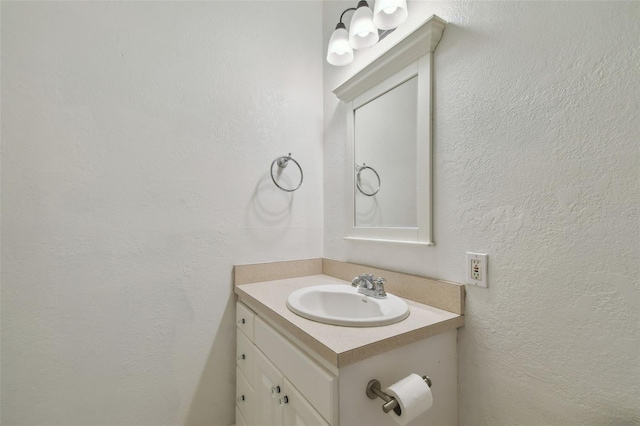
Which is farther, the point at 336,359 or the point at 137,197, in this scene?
the point at 137,197

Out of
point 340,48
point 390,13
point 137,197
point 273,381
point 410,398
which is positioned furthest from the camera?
point 340,48

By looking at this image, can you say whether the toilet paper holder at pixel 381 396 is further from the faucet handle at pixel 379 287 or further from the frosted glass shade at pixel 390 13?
the frosted glass shade at pixel 390 13

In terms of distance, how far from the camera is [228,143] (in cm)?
145

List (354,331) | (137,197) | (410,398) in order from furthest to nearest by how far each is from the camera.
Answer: (137,197) → (354,331) → (410,398)

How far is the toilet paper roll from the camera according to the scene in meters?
0.70

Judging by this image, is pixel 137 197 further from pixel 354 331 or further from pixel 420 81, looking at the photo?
pixel 420 81

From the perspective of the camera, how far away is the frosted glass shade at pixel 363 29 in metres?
1.21

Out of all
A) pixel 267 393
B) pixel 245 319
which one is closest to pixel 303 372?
pixel 267 393

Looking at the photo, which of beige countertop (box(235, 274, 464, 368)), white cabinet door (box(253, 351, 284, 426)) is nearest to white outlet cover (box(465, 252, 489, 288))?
beige countertop (box(235, 274, 464, 368))

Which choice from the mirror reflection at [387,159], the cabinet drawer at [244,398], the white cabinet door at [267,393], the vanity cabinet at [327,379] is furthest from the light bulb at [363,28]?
the cabinet drawer at [244,398]

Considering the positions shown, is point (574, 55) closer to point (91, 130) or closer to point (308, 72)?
point (308, 72)

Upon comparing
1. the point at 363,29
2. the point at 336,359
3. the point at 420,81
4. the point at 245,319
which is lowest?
the point at 245,319

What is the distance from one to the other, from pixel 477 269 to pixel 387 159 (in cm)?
62

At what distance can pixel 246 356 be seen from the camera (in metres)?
1.29
